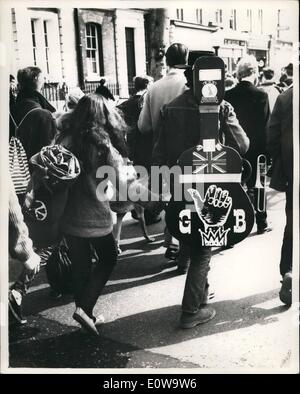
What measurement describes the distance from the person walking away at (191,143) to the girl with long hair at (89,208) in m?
0.29

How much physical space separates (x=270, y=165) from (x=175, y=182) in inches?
27.3

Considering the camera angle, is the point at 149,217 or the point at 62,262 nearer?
the point at 62,262

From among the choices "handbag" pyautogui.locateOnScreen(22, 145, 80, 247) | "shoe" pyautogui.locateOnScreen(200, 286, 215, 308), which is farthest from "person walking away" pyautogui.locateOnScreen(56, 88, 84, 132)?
"shoe" pyautogui.locateOnScreen(200, 286, 215, 308)

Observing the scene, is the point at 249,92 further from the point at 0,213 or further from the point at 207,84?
the point at 0,213

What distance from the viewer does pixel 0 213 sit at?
4.02 meters

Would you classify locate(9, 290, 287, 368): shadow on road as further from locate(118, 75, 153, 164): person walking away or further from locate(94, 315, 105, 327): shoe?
locate(118, 75, 153, 164): person walking away

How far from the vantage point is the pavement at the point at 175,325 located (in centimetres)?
395

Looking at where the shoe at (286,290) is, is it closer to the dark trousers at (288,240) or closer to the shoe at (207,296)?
the dark trousers at (288,240)

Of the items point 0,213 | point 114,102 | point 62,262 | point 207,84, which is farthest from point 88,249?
point 207,84

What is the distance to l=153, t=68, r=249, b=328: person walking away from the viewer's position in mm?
4000

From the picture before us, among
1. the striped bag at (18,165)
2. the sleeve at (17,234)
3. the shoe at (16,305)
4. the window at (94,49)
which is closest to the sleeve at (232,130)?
the window at (94,49)

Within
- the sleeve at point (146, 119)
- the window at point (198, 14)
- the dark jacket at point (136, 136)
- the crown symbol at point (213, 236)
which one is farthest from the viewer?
the sleeve at point (146, 119)

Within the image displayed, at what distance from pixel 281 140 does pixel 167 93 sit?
0.90 metres

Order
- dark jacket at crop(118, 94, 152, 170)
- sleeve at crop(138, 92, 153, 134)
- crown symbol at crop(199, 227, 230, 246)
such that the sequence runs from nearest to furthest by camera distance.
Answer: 1. crown symbol at crop(199, 227, 230, 246)
2. dark jacket at crop(118, 94, 152, 170)
3. sleeve at crop(138, 92, 153, 134)
